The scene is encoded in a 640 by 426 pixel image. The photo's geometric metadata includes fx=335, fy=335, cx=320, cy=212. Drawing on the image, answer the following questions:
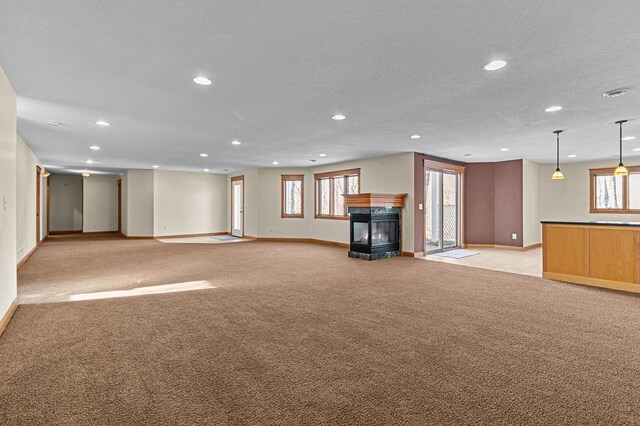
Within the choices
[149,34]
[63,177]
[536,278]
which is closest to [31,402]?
[149,34]

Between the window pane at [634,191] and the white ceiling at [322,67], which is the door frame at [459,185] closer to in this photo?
the white ceiling at [322,67]

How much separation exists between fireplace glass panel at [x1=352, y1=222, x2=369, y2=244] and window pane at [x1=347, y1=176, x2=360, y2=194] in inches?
73.4

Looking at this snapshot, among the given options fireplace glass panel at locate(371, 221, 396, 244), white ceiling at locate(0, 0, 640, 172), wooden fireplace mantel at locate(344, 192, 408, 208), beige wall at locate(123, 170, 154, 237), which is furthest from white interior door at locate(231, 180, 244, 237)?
white ceiling at locate(0, 0, 640, 172)

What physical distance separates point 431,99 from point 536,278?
11.5 ft

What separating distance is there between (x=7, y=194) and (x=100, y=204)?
11.2 meters

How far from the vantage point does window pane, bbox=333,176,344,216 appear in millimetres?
9984

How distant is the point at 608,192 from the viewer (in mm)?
8820

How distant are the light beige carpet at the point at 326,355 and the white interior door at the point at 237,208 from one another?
285 inches

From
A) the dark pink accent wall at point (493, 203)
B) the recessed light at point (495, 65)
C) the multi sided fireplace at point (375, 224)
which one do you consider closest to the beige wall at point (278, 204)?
the multi sided fireplace at point (375, 224)

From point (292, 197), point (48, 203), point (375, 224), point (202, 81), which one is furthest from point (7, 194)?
point (48, 203)

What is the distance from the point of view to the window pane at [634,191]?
834cm

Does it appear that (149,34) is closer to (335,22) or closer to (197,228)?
(335,22)

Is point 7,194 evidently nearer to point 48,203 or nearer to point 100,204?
point 100,204

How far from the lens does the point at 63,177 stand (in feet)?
43.5
